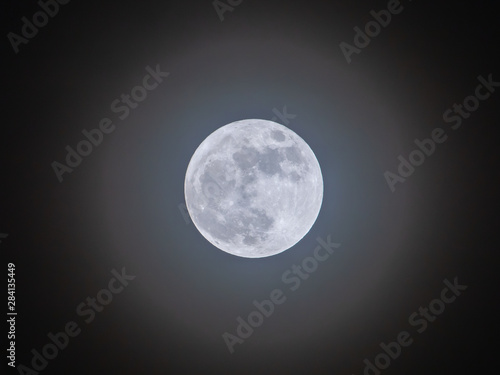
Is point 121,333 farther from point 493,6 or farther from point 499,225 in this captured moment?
point 493,6

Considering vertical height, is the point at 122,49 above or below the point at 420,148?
above

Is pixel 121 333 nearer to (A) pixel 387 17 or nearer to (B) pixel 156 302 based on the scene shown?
(B) pixel 156 302

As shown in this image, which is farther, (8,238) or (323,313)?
(323,313)

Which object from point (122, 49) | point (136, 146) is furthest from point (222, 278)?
point (122, 49)

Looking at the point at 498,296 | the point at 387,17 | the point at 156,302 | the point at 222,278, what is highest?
→ the point at 387,17

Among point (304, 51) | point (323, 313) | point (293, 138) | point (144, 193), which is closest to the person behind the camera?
point (293, 138)

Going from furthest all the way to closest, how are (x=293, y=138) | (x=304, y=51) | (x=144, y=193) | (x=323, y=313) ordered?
1. (x=323, y=313)
2. (x=144, y=193)
3. (x=304, y=51)
4. (x=293, y=138)
